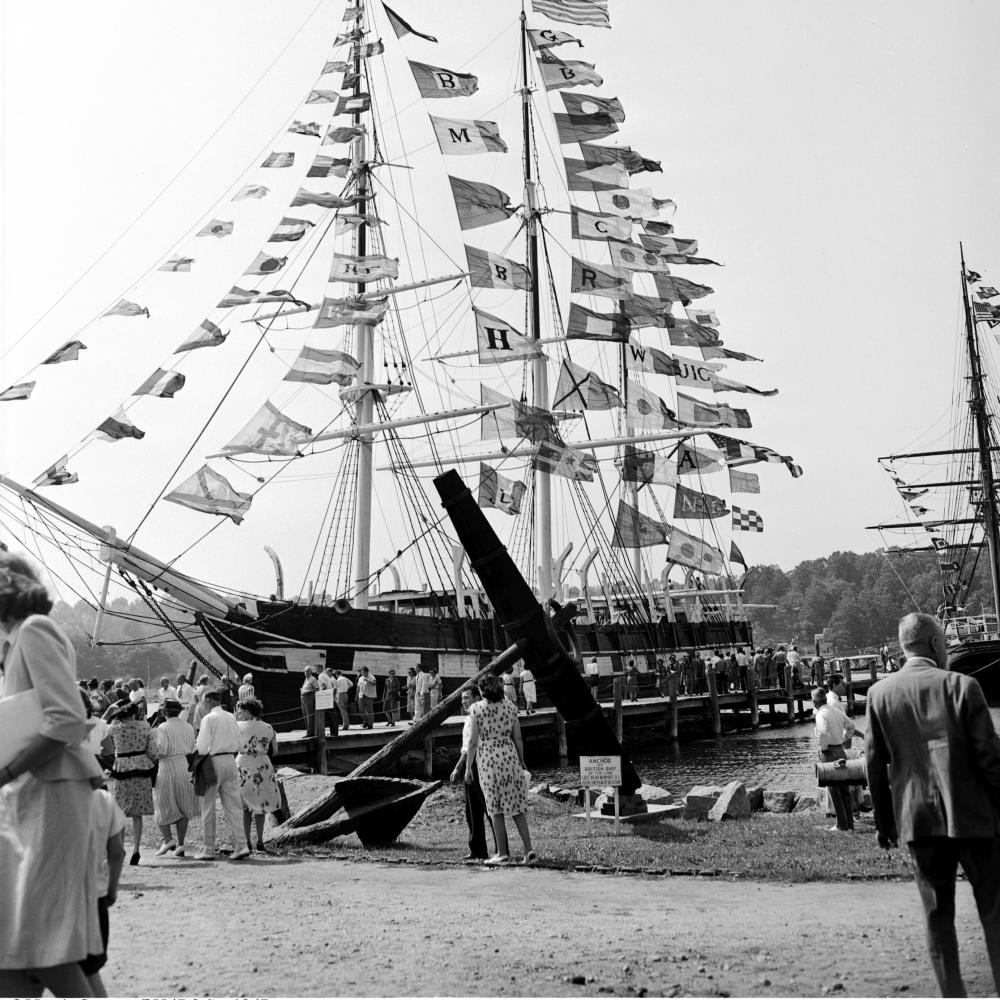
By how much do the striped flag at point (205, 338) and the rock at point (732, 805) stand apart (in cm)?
1982

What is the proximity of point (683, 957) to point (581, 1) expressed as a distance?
134 feet

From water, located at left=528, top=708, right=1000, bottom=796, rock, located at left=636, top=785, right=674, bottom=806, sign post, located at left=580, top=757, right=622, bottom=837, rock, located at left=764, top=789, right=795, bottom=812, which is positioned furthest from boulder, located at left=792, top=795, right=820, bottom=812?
water, located at left=528, top=708, right=1000, bottom=796

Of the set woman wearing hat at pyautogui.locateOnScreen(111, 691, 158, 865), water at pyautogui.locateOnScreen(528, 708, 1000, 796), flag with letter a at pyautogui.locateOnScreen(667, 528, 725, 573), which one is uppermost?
flag with letter a at pyautogui.locateOnScreen(667, 528, 725, 573)

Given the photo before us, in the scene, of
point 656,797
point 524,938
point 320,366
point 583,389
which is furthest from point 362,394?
point 524,938

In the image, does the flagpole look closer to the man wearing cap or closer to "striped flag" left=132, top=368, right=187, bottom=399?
"striped flag" left=132, top=368, right=187, bottom=399

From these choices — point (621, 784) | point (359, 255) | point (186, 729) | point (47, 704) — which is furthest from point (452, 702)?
point (359, 255)

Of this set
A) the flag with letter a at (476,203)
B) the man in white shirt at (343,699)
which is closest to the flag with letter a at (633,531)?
the flag with letter a at (476,203)

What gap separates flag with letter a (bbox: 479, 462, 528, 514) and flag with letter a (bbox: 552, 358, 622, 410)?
12.9 ft

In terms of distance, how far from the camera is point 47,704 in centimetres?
395

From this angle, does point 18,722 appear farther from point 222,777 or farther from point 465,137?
point 465,137

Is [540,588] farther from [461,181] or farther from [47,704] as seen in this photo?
[47,704]

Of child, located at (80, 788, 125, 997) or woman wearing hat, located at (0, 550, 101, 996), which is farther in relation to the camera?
child, located at (80, 788, 125, 997)

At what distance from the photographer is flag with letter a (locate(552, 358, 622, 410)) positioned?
46.6 meters

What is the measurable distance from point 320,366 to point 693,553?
80.8 ft
